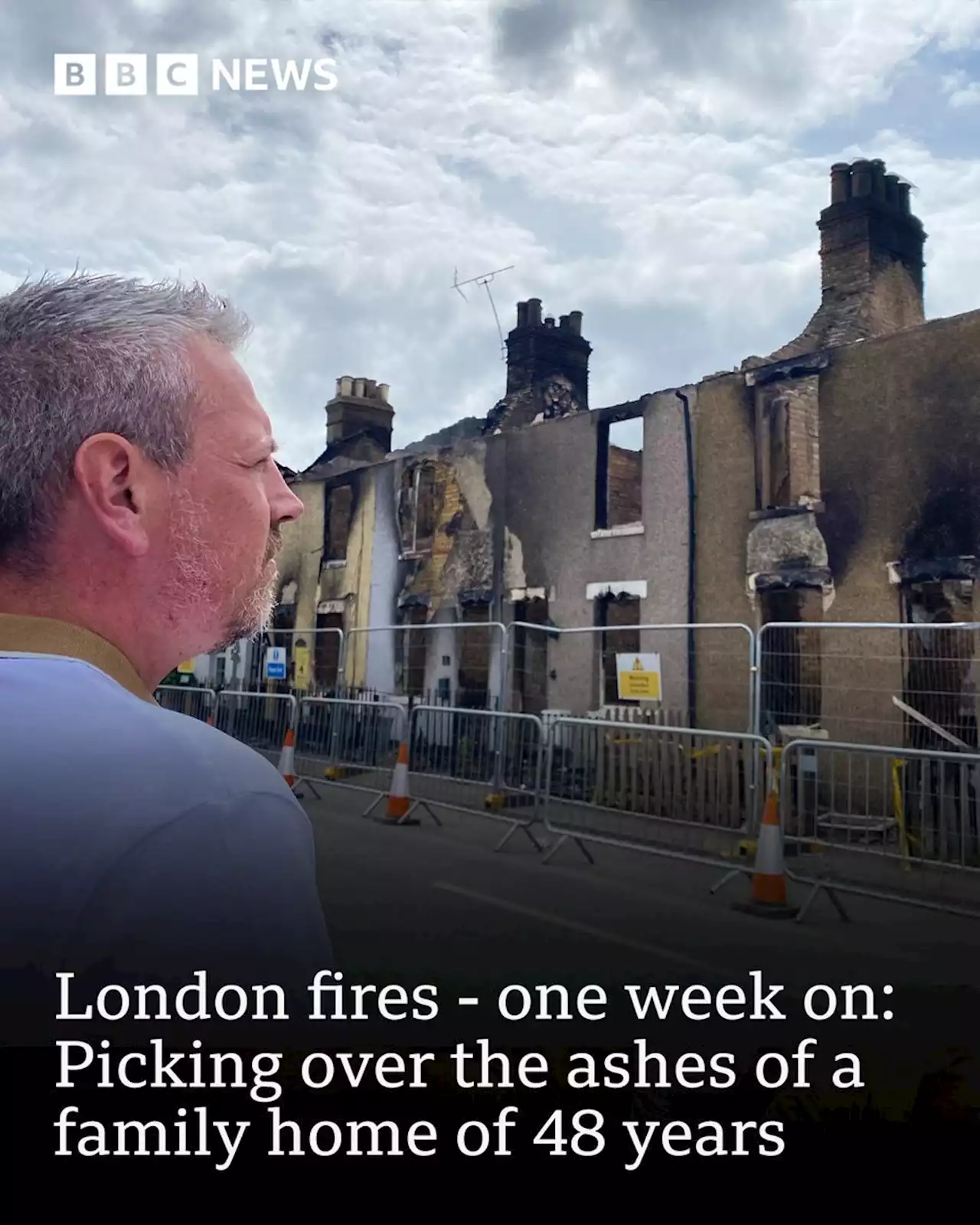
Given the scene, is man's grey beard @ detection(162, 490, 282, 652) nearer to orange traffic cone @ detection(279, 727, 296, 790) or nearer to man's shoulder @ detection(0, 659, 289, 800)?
man's shoulder @ detection(0, 659, 289, 800)

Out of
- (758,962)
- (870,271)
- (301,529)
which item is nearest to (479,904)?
(758,962)

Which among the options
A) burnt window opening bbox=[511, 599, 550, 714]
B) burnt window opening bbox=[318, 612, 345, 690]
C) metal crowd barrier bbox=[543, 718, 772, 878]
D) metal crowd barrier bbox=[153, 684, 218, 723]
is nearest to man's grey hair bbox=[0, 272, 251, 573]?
metal crowd barrier bbox=[543, 718, 772, 878]

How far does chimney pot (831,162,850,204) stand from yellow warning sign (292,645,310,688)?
12.6 m

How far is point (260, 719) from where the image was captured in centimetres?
1297

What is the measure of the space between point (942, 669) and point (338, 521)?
513 inches

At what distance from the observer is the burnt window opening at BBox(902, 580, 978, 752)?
1045 cm

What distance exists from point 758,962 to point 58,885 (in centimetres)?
502

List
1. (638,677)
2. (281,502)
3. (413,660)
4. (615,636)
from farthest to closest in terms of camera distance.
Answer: (413,660) → (615,636) → (638,677) → (281,502)

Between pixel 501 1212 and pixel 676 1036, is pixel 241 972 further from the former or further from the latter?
pixel 676 1036

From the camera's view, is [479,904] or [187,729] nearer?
[187,729]

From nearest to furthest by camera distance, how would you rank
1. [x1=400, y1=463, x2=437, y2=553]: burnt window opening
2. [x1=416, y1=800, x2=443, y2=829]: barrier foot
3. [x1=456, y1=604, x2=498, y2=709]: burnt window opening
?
[x1=416, y1=800, x2=443, y2=829]: barrier foot → [x1=456, y1=604, x2=498, y2=709]: burnt window opening → [x1=400, y1=463, x2=437, y2=553]: burnt window opening

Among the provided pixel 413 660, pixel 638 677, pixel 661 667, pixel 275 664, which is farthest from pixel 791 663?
pixel 275 664

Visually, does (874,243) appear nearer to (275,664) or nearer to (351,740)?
(351,740)

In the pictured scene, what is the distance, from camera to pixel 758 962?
5.15 meters
